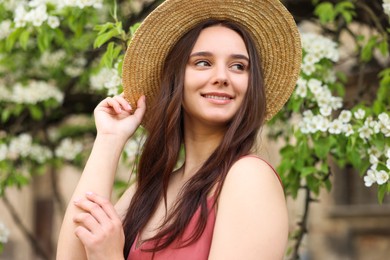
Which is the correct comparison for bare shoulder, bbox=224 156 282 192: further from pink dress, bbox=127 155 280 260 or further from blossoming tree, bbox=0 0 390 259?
blossoming tree, bbox=0 0 390 259

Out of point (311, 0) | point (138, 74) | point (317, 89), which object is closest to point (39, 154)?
point (311, 0)

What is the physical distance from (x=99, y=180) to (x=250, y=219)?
577 millimetres

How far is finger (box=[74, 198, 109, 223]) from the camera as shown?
8.45ft

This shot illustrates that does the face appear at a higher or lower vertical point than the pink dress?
higher

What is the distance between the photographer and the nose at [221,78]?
8.64 ft

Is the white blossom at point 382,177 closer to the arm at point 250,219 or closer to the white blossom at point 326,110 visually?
the white blossom at point 326,110

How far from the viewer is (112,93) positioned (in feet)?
12.3

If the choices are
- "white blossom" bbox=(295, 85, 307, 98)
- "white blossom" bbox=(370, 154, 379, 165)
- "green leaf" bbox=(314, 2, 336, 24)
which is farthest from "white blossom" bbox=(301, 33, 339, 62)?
"white blossom" bbox=(370, 154, 379, 165)

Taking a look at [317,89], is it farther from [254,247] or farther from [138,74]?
[254,247]

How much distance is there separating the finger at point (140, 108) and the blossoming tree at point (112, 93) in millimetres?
147

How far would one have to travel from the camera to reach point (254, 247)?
2.40 meters

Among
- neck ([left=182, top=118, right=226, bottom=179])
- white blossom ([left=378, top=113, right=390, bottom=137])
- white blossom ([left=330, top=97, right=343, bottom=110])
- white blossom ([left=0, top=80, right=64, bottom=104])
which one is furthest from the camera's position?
white blossom ([left=0, top=80, right=64, bottom=104])

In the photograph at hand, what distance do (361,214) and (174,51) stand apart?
9.58 m

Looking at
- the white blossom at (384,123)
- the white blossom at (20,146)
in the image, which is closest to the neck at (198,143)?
the white blossom at (384,123)
